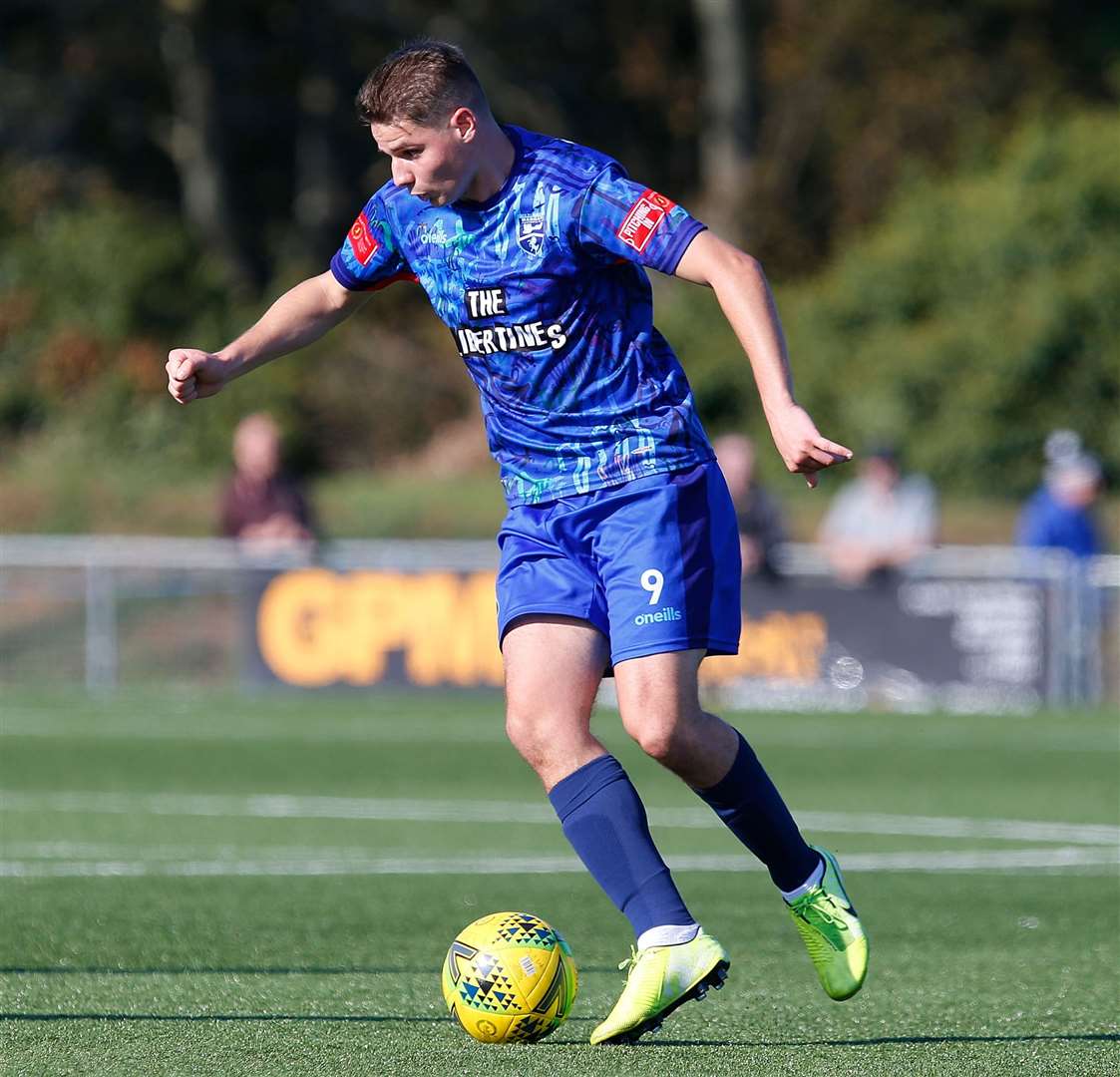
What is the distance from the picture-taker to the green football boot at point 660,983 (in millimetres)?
5227

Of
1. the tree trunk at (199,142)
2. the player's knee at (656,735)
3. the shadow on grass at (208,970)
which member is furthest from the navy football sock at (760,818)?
the tree trunk at (199,142)

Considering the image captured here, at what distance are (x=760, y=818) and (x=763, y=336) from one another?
1.21 meters

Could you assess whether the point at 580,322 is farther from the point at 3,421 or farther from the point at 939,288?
the point at 3,421

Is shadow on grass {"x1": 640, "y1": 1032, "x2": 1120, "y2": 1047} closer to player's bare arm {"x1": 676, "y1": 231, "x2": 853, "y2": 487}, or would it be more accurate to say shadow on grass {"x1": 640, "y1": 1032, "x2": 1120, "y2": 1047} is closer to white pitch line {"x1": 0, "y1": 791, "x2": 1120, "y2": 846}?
player's bare arm {"x1": 676, "y1": 231, "x2": 853, "y2": 487}

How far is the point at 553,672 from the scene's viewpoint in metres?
5.51

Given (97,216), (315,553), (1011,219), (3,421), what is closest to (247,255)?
(97,216)

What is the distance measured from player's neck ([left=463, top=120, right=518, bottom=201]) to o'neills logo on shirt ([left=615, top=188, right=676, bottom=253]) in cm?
34

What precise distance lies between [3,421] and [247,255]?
958cm

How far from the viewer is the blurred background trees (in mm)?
28609

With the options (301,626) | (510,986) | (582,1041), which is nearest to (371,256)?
(510,986)

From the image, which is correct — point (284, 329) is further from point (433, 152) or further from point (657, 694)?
point (657, 694)

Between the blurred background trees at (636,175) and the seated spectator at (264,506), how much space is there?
6984 millimetres

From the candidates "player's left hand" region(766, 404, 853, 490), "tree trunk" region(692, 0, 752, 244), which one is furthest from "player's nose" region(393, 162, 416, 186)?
"tree trunk" region(692, 0, 752, 244)

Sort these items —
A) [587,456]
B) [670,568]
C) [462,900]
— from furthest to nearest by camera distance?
1. [462,900]
2. [587,456]
3. [670,568]
